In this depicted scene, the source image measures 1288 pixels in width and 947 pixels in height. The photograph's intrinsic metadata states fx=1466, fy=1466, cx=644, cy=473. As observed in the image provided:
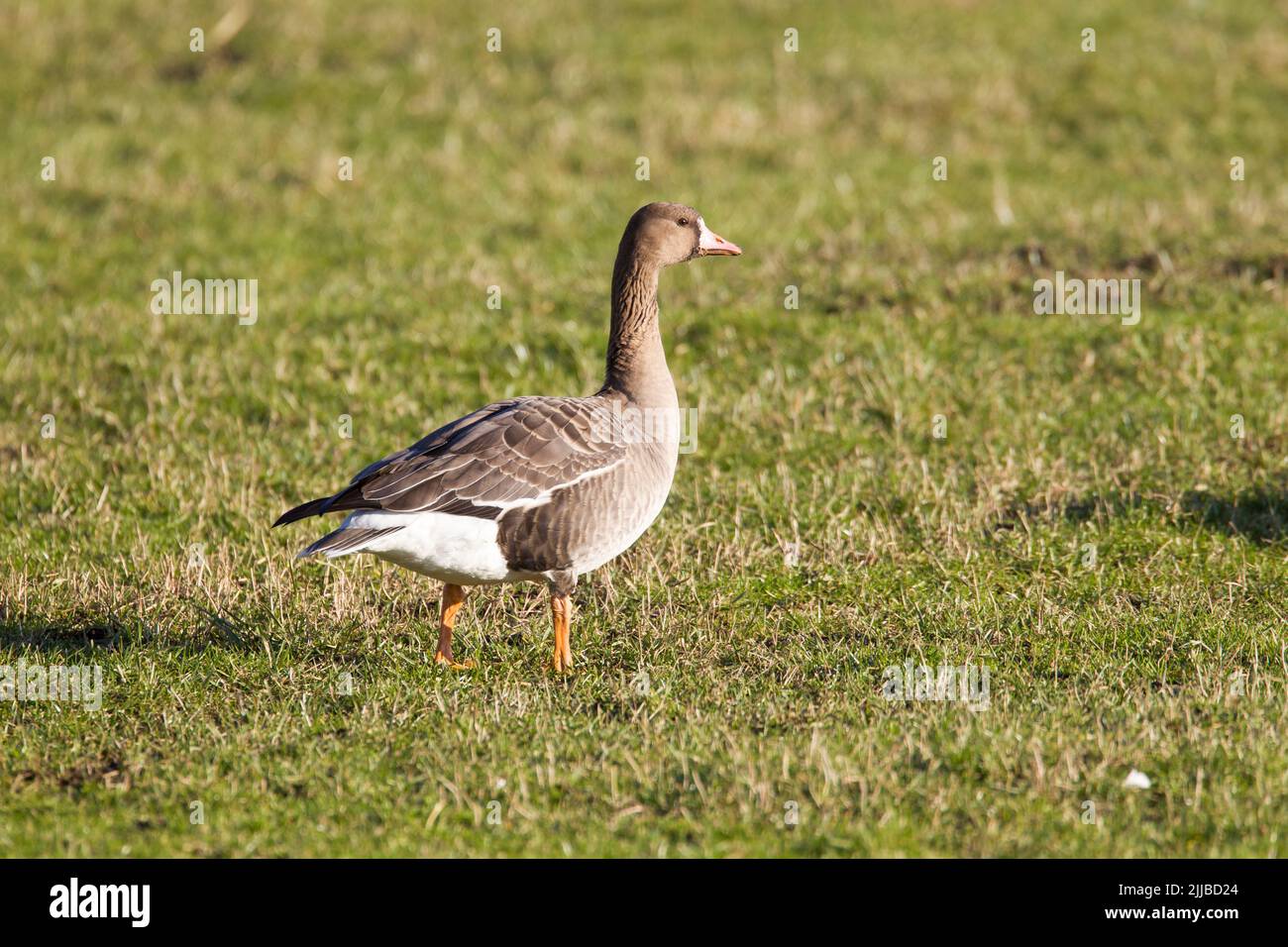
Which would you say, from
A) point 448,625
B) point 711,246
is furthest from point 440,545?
point 711,246

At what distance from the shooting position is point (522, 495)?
6.63 m

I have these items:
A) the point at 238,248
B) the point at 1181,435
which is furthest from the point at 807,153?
the point at 1181,435

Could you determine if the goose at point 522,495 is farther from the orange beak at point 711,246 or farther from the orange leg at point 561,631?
the orange beak at point 711,246

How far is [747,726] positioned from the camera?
6.16m

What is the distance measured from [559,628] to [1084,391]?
504 centimetres

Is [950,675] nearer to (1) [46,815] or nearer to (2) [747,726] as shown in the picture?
(2) [747,726]

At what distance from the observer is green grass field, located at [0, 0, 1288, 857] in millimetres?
5680

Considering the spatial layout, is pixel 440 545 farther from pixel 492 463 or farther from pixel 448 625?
pixel 448 625

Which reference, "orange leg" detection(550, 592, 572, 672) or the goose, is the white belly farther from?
"orange leg" detection(550, 592, 572, 672)

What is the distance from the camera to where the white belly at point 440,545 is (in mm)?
6320

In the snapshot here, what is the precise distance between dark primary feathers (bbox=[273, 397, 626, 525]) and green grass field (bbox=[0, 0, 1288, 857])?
2.82 ft

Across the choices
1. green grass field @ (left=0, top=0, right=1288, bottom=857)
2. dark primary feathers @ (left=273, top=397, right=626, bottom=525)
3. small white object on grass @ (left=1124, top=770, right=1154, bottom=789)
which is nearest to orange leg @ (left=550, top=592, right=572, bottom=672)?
green grass field @ (left=0, top=0, right=1288, bottom=857)

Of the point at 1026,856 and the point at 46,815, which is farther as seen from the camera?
the point at 46,815

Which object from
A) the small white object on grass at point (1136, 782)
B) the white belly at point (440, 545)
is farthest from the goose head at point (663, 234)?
the small white object on grass at point (1136, 782)
